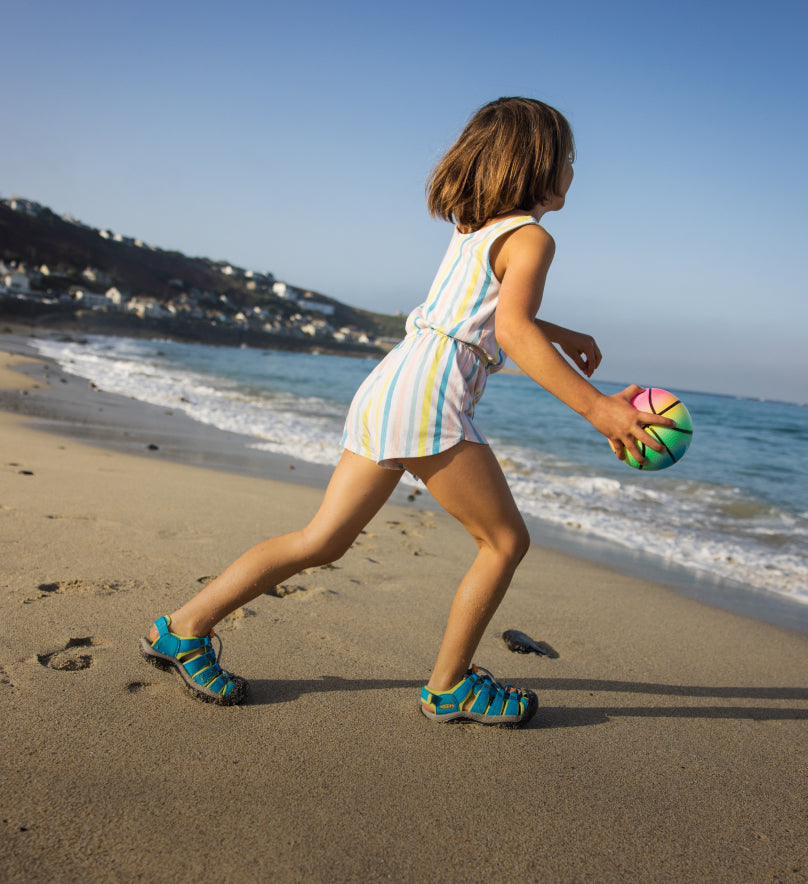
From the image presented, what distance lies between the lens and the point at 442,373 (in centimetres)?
188

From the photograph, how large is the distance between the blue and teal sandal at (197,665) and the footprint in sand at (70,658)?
23 centimetres

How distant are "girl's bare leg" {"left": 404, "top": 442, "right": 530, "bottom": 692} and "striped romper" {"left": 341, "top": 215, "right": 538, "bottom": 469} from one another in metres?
0.06

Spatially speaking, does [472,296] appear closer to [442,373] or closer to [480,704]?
[442,373]

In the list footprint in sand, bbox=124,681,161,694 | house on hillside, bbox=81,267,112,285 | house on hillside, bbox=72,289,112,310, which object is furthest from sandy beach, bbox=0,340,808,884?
house on hillside, bbox=81,267,112,285

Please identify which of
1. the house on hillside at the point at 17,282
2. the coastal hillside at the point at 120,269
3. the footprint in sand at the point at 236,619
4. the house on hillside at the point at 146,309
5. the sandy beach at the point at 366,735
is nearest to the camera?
the sandy beach at the point at 366,735

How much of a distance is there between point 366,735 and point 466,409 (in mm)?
1036

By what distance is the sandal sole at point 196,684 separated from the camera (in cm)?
206

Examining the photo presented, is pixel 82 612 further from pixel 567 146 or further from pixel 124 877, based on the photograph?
pixel 567 146

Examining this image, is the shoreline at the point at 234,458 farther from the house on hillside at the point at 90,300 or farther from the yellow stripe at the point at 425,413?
the house on hillside at the point at 90,300

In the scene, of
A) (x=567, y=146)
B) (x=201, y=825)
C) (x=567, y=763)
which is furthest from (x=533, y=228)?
(x=201, y=825)

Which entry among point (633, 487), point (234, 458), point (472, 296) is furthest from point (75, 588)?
point (633, 487)

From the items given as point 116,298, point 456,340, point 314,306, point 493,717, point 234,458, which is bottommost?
point 234,458

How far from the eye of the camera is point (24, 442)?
20.0 feet

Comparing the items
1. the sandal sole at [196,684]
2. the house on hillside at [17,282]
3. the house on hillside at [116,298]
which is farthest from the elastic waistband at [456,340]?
the house on hillside at [116,298]
